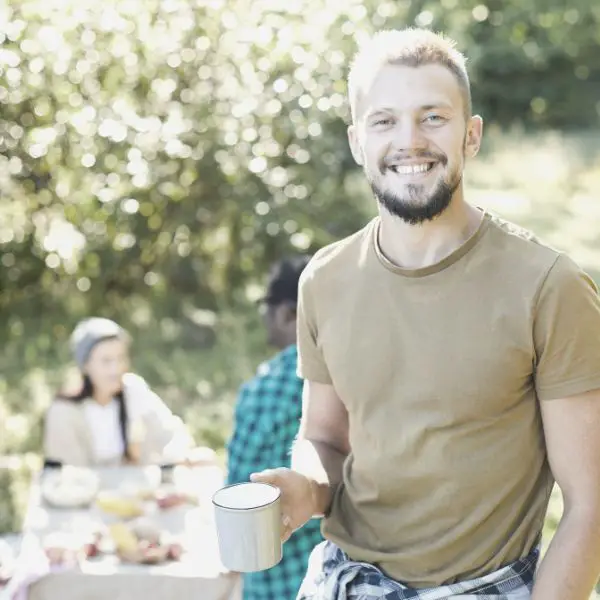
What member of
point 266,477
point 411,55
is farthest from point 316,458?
point 411,55

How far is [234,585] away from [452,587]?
4.40 feet

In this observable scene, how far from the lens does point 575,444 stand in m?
1.63

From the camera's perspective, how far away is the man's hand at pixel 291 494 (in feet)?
5.94

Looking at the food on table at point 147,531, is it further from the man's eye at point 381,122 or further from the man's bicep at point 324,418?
the man's eye at point 381,122

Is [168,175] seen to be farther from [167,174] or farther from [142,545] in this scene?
[142,545]

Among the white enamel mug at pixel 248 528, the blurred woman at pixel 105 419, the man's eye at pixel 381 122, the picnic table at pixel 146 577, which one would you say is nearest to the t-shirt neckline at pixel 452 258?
the man's eye at pixel 381 122

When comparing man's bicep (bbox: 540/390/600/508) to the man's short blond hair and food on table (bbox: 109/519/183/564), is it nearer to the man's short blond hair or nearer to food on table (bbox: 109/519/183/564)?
the man's short blond hair

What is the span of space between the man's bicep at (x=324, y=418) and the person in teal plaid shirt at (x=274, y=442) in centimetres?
100

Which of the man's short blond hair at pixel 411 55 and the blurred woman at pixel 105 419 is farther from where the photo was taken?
the blurred woman at pixel 105 419

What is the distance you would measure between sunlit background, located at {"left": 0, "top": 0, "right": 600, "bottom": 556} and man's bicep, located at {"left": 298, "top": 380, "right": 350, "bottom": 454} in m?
3.95

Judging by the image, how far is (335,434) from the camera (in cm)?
200

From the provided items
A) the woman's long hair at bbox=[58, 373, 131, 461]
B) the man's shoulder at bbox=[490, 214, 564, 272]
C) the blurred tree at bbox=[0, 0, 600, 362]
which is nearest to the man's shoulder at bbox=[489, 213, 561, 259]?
the man's shoulder at bbox=[490, 214, 564, 272]

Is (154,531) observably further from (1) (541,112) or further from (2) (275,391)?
(1) (541,112)

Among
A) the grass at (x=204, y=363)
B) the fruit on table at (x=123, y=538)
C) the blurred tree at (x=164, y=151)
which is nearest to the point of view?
the fruit on table at (x=123, y=538)
